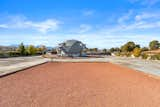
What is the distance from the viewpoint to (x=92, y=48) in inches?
2493

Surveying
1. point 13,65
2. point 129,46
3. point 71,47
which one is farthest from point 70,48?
point 13,65

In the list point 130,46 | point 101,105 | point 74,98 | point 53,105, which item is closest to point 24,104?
point 53,105

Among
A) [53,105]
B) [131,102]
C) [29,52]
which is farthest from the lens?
[29,52]

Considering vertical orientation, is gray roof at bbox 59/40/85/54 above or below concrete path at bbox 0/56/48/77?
above

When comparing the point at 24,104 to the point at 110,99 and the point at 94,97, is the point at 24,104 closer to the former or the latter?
the point at 94,97

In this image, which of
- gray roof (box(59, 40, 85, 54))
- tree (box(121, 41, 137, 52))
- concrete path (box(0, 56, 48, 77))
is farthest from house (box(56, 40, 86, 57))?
concrete path (box(0, 56, 48, 77))

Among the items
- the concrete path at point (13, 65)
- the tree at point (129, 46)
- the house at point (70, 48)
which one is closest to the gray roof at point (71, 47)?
the house at point (70, 48)

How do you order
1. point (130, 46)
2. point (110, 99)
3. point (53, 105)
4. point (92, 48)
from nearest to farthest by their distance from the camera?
1. point (53, 105)
2. point (110, 99)
3. point (130, 46)
4. point (92, 48)

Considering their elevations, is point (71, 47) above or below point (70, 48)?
above

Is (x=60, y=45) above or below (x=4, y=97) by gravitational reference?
Answer: above

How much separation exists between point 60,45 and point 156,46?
116 feet

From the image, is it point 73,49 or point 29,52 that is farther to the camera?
point 29,52

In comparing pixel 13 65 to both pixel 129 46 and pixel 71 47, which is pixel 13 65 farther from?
pixel 129 46

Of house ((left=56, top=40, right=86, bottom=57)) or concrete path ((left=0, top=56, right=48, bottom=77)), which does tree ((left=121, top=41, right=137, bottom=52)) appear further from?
concrete path ((left=0, top=56, right=48, bottom=77))
